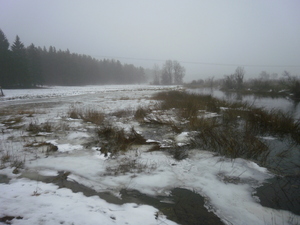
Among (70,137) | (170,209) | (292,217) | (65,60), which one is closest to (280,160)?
(292,217)

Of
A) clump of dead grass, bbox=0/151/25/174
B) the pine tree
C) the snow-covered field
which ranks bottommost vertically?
the snow-covered field

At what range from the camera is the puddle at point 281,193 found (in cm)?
252

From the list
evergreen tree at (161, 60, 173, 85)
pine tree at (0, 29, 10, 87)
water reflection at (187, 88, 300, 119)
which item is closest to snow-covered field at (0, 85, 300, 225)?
water reflection at (187, 88, 300, 119)

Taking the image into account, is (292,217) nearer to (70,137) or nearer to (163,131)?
(163,131)

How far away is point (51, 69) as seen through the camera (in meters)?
56.5

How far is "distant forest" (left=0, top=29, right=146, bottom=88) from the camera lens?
33719 mm

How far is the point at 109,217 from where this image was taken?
6.86 ft

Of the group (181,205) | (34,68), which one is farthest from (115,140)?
(34,68)

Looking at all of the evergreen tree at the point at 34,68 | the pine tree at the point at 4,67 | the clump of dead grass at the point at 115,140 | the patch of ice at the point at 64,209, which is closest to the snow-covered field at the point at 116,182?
the patch of ice at the point at 64,209

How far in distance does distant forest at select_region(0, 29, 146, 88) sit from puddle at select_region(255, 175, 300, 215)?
46.5 meters

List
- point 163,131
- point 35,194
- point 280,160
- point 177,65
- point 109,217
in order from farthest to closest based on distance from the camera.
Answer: point 177,65 < point 163,131 < point 280,160 < point 35,194 < point 109,217

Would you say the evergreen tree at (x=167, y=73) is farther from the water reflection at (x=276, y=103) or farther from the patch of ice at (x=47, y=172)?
the patch of ice at (x=47, y=172)

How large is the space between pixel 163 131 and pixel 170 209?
4143 mm

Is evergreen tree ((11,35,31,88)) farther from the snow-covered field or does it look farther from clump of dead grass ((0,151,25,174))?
clump of dead grass ((0,151,25,174))
